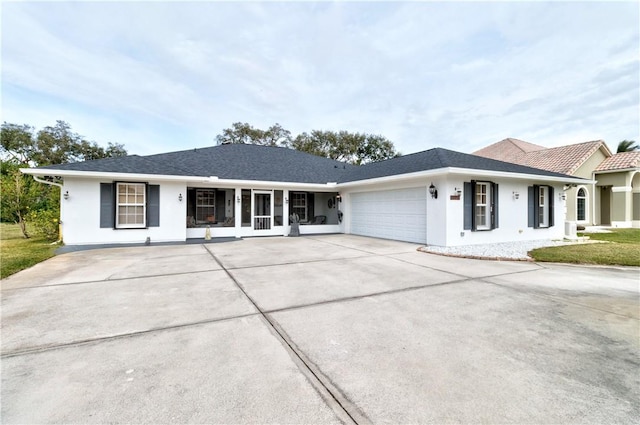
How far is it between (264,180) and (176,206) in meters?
4.03

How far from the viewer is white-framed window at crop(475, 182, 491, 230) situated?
10.5m

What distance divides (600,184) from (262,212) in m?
22.4

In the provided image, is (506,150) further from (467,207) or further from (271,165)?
(271,165)

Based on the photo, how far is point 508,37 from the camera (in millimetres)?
11586

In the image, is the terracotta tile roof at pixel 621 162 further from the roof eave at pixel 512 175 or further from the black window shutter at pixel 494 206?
the black window shutter at pixel 494 206

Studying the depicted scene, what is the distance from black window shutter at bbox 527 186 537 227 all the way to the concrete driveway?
22.0 feet

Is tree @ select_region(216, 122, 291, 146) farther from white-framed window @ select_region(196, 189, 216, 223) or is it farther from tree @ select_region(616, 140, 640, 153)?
tree @ select_region(616, 140, 640, 153)

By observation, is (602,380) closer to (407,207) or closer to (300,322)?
(300,322)

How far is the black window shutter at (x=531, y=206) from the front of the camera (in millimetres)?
11641

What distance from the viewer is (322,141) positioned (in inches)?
1288

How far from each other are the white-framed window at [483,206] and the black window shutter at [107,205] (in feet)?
A: 45.2

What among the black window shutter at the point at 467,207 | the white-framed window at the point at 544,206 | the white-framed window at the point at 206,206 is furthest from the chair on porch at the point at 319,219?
the white-framed window at the point at 544,206

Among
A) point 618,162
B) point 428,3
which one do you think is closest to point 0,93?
point 428,3

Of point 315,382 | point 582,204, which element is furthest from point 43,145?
point 582,204
